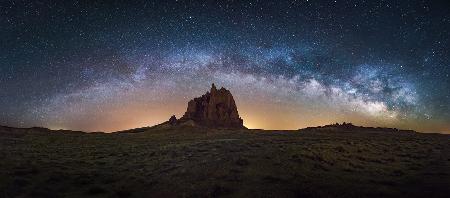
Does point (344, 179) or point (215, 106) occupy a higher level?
point (215, 106)

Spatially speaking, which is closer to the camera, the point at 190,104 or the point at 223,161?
the point at 223,161

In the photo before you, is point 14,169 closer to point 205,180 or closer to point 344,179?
point 205,180

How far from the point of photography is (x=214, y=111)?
5335 inches

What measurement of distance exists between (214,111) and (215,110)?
632mm

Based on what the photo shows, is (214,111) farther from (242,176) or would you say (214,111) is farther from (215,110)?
(242,176)

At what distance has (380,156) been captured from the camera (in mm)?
31391

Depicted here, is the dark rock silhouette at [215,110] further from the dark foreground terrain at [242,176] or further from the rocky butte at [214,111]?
the dark foreground terrain at [242,176]

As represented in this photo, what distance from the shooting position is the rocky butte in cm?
13195

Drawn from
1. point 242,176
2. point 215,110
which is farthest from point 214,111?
point 242,176

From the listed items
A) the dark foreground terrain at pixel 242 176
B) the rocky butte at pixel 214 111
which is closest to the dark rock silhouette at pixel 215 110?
the rocky butte at pixel 214 111

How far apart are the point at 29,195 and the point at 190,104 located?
125 meters

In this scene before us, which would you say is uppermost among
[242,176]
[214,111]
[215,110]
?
[215,110]

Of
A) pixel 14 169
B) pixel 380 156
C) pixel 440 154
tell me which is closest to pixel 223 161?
pixel 14 169

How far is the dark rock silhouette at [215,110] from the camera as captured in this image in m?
132
